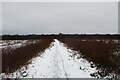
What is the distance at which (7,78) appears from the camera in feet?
25.8

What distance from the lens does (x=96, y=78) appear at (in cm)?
789

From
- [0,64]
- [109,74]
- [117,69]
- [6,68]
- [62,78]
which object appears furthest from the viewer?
[0,64]

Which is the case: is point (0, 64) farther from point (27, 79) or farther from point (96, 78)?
point (96, 78)

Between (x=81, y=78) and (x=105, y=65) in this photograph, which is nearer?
(x=81, y=78)

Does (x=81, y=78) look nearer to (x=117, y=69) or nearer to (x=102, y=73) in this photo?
(x=102, y=73)

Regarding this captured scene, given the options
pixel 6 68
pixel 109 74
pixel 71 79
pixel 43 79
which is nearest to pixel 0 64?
pixel 6 68

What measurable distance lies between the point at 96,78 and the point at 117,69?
1.93 meters

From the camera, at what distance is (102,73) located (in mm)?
8766

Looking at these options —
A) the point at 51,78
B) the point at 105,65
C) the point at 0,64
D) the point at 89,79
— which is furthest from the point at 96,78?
the point at 0,64

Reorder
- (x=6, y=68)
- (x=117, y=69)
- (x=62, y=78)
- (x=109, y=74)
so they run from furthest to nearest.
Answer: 1. (x=6, y=68)
2. (x=117, y=69)
3. (x=109, y=74)
4. (x=62, y=78)

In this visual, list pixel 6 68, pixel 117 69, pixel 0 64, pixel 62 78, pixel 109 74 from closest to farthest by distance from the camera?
1. pixel 62 78
2. pixel 109 74
3. pixel 117 69
4. pixel 6 68
5. pixel 0 64

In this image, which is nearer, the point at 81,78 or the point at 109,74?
the point at 81,78

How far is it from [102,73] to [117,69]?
1.02 metres

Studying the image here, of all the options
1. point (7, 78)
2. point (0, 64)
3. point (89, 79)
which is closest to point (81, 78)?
point (89, 79)
